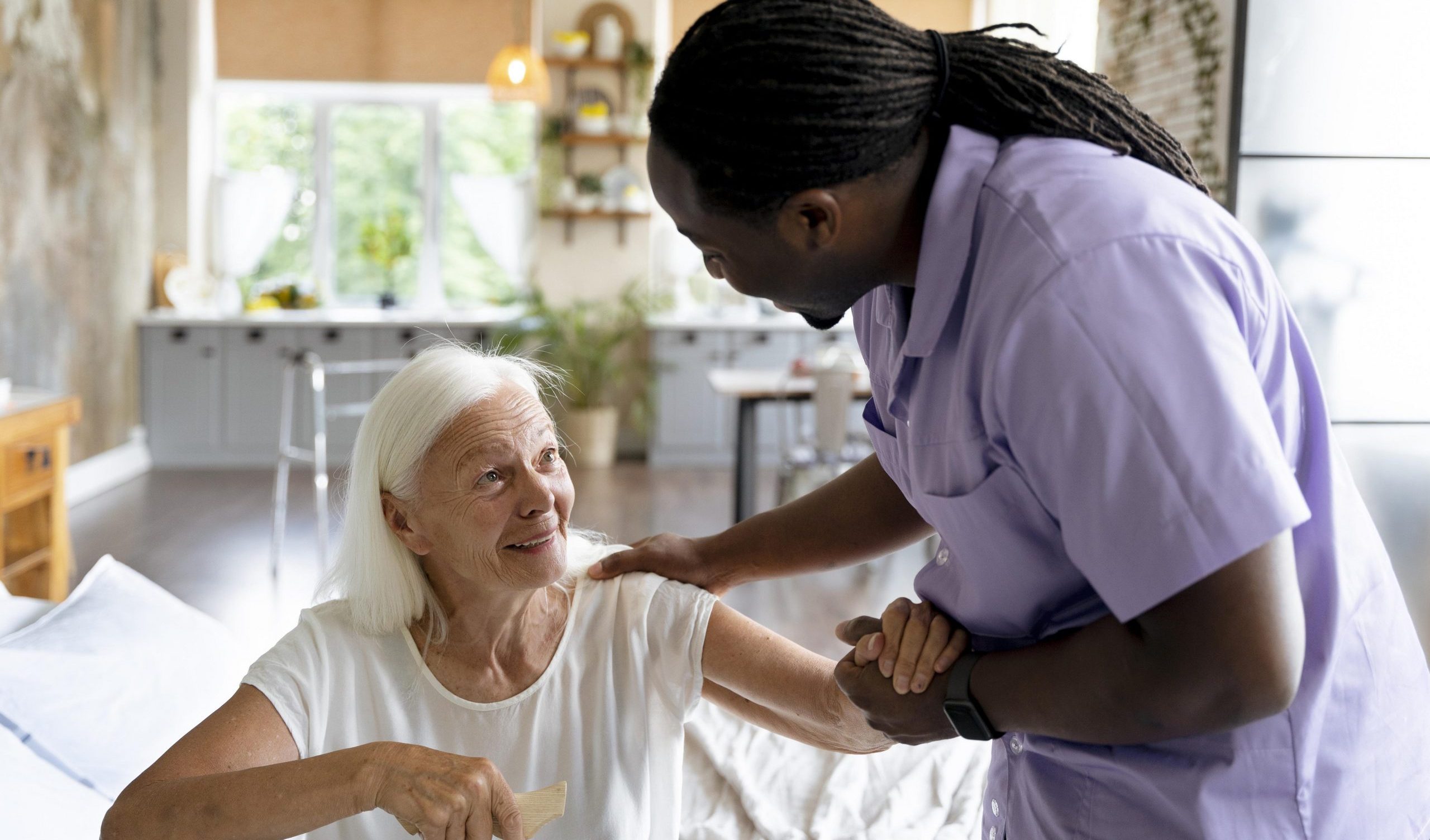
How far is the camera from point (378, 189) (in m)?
8.12

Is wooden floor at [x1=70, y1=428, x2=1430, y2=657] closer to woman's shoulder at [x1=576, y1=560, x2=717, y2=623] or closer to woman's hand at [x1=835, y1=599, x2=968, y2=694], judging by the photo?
woman's shoulder at [x1=576, y1=560, x2=717, y2=623]

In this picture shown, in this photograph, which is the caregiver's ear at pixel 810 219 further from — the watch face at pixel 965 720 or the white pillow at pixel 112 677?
the white pillow at pixel 112 677

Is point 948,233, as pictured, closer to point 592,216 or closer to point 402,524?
point 402,524

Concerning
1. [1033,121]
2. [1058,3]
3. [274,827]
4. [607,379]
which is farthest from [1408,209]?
[607,379]

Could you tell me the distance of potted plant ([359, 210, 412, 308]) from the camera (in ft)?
26.7

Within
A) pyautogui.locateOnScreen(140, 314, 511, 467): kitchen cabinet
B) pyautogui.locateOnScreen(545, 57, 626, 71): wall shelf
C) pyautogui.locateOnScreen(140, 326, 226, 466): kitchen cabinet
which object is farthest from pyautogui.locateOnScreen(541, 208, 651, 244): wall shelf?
pyautogui.locateOnScreen(140, 326, 226, 466): kitchen cabinet

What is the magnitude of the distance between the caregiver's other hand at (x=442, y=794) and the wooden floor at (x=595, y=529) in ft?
8.83

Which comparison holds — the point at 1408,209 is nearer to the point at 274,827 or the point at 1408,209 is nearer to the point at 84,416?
the point at 274,827

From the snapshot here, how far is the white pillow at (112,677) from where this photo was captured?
1.80 meters

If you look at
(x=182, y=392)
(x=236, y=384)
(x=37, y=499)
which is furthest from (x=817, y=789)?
(x=182, y=392)

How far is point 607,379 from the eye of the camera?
7.58 meters

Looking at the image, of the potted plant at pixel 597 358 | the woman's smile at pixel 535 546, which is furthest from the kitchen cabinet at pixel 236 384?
the woman's smile at pixel 535 546

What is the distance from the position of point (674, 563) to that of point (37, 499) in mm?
3454

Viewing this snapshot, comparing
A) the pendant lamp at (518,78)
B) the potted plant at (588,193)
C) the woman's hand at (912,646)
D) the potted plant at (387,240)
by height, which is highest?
the pendant lamp at (518,78)
